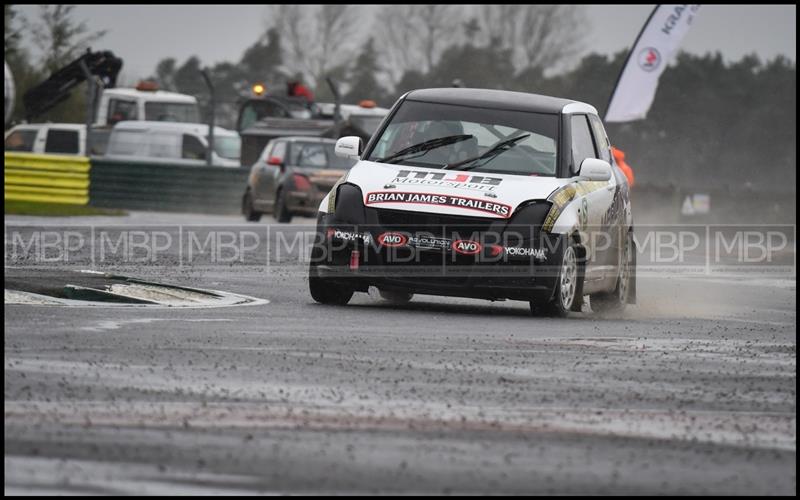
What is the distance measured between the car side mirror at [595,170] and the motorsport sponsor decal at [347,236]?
1603 millimetres

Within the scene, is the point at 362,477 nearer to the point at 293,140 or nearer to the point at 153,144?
the point at 293,140

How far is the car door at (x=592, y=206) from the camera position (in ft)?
39.6

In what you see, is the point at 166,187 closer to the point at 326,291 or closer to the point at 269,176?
the point at 269,176

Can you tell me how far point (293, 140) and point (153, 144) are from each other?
27.0ft

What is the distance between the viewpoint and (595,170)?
11945 mm

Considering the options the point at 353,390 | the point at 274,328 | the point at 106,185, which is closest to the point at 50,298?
the point at 274,328

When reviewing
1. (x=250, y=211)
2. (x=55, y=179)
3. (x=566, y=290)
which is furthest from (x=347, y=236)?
(x=55, y=179)

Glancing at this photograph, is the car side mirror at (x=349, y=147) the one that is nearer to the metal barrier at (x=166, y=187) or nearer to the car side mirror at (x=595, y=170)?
the car side mirror at (x=595, y=170)

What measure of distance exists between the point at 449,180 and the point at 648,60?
19796 millimetres

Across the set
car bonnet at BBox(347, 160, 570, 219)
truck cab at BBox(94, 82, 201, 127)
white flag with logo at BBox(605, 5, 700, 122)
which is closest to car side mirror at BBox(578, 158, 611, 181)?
car bonnet at BBox(347, 160, 570, 219)

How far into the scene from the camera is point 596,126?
1340cm

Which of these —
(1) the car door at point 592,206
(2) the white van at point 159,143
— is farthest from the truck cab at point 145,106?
(1) the car door at point 592,206

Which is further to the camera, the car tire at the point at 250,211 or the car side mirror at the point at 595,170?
the car tire at the point at 250,211

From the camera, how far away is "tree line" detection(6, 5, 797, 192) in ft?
208
